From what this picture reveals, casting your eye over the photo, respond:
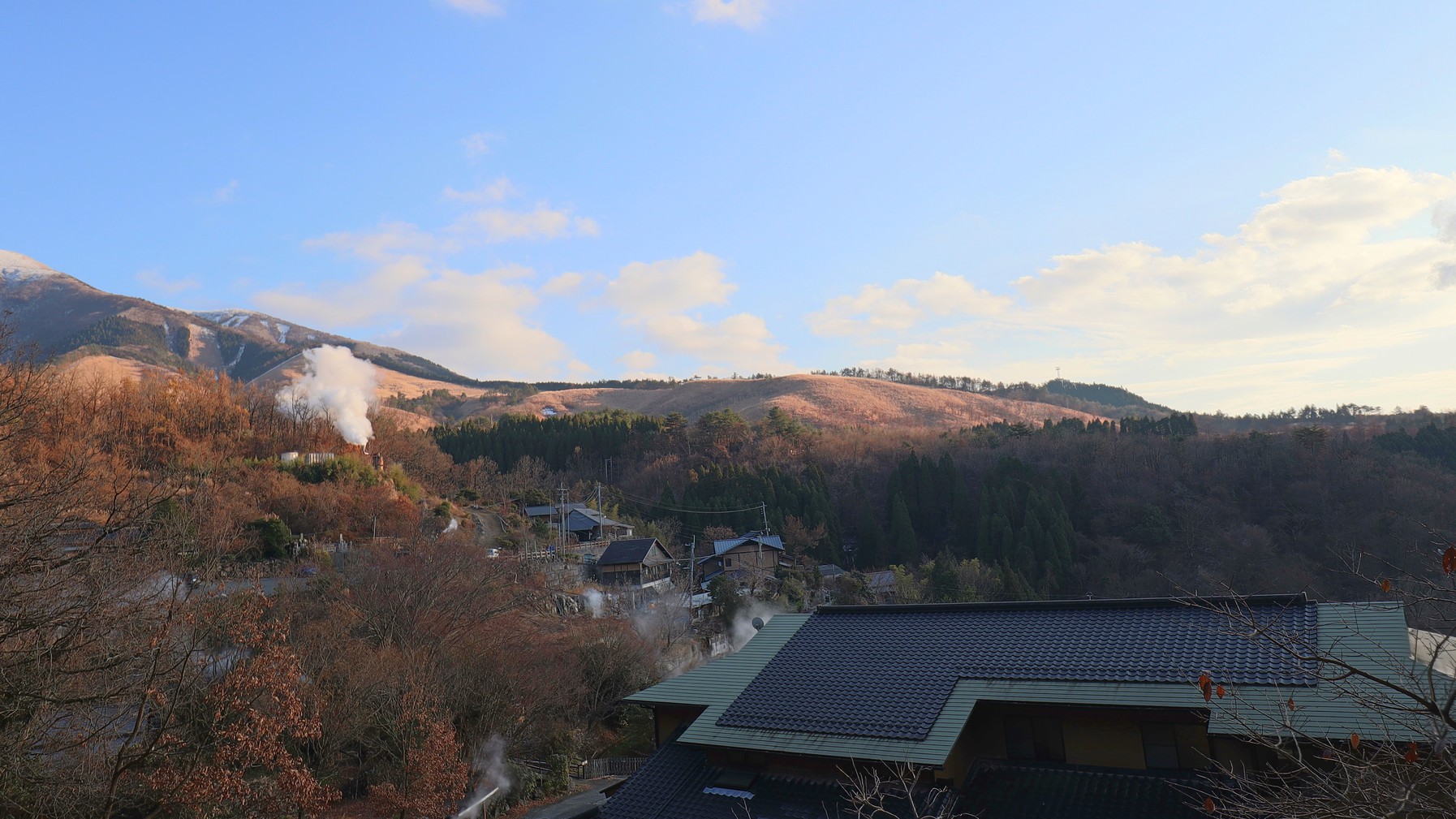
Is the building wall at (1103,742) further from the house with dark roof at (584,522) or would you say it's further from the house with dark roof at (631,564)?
the house with dark roof at (584,522)

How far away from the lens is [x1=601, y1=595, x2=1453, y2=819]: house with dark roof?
31.7 feet

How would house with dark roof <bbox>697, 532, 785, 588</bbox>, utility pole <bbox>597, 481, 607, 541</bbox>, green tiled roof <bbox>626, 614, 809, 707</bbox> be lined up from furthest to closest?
utility pole <bbox>597, 481, 607, 541</bbox>
house with dark roof <bbox>697, 532, 785, 588</bbox>
green tiled roof <bbox>626, 614, 809, 707</bbox>

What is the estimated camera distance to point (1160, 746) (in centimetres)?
1027

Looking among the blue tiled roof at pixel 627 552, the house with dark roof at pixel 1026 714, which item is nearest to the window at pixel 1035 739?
the house with dark roof at pixel 1026 714

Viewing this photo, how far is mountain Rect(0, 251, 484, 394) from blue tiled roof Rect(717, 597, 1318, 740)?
120960 mm

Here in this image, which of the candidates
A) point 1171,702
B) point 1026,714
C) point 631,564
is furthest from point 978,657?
point 631,564

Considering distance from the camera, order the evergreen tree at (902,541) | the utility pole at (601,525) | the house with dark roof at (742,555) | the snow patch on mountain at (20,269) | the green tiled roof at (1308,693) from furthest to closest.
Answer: the snow patch on mountain at (20,269)
the utility pole at (601,525)
the evergreen tree at (902,541)
the house with dark roof at (742,555)
the green tiled roof at (1308,693)

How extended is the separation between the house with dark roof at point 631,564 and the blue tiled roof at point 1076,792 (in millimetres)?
27265

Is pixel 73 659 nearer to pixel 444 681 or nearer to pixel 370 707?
pixel 370 707

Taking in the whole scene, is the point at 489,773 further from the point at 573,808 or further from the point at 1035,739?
the point at 1035,739

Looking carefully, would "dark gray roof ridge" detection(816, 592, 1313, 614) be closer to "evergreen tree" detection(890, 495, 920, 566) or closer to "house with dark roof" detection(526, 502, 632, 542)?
"evergreen tree" detection(890, 495, 920, 566)

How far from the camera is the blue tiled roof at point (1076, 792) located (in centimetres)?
952

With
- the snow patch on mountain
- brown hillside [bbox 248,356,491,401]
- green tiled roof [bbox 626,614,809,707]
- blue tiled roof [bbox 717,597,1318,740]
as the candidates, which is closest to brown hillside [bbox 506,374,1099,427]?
brown hillside [bbox 248,356,491,401]

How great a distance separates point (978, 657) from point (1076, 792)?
7.45ft
